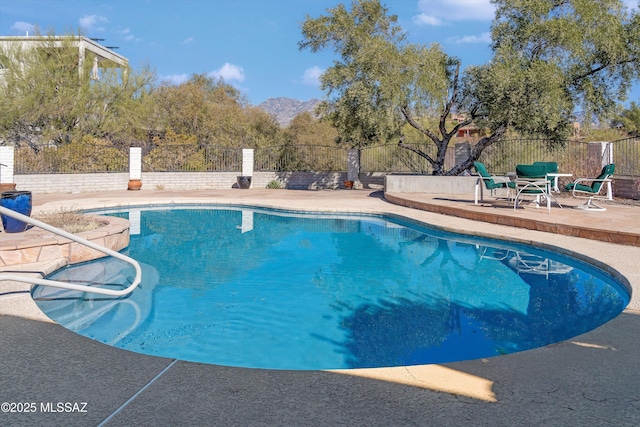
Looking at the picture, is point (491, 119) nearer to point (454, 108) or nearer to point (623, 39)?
point (454, 108)

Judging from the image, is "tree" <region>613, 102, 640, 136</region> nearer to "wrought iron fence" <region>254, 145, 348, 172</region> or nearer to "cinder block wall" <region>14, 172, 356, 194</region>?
"wrought iron fence" <region>254, 145, 348, 172</region>

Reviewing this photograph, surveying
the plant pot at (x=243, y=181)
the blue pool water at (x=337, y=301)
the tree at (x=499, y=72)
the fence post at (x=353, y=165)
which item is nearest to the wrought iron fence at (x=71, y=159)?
the plant pot at (x=243, y=181)

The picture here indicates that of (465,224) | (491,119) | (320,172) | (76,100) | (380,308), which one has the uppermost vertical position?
(76,100)

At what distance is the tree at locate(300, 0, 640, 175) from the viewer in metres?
13.0

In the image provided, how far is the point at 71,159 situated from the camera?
17281 mm

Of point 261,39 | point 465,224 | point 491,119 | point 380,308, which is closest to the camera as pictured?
point 380,308

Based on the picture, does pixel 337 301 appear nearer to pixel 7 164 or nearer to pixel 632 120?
pixel 7 164

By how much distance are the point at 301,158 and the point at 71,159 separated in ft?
30.1

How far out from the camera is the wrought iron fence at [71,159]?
53.7 ft

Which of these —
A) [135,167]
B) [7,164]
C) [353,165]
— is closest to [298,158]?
[353,165]

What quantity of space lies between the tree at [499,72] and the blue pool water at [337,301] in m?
6.80

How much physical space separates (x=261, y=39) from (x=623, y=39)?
87.4ft

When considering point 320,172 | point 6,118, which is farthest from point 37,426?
point 6,118

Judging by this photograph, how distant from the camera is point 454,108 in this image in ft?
52.4
